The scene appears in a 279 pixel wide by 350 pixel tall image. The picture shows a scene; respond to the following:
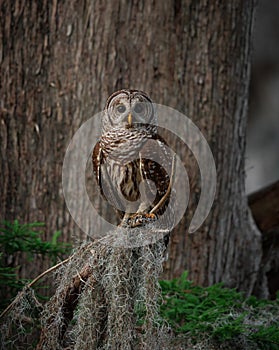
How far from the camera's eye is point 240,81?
5012 mm

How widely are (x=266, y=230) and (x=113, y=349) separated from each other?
8.99ft

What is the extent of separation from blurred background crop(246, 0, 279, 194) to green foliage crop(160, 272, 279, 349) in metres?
7.59

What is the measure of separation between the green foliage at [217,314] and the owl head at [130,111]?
958 millimetres

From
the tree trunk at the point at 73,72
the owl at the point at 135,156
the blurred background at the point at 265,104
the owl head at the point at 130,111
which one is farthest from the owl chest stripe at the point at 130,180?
the blurred background at the point at 265,104

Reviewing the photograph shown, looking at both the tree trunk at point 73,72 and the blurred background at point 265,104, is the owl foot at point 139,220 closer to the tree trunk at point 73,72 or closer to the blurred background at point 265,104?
the tree trunk at point 73,72

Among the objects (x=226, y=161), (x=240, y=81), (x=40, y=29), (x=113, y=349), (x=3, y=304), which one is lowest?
(x=113, y=349)

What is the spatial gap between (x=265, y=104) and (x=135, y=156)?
8.93 meters

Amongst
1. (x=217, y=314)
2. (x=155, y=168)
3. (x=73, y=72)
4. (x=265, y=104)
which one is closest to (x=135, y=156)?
(x=155, y=168)

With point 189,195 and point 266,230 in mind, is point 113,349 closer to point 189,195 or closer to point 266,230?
point 189,195

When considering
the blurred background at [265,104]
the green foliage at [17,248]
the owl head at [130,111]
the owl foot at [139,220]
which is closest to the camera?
the owl foot at [139,220]

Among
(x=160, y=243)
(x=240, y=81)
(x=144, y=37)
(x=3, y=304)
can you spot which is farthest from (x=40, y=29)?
(x=160, y=243)

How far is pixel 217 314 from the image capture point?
3.68 meters

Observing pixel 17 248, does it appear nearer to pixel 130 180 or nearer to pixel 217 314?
pixel 130 180

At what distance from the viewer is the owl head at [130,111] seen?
3424mm
